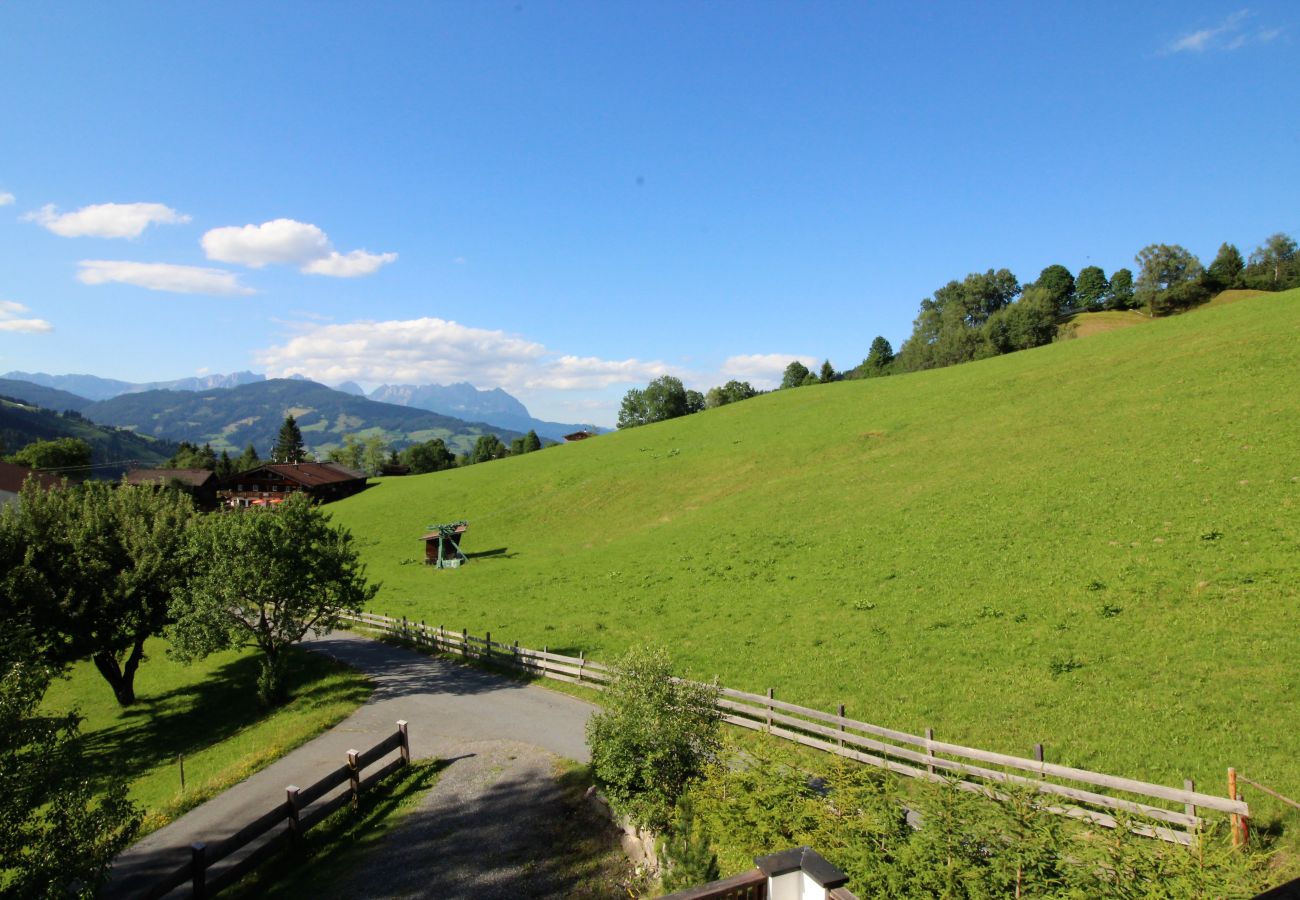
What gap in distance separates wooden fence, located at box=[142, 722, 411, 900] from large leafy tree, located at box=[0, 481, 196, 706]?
14645 mm

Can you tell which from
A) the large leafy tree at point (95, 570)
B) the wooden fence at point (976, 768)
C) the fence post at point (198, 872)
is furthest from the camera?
the large leafy tree at point (95, 570)

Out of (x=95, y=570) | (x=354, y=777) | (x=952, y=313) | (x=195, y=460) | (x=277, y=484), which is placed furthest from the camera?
(x=195, y=460)

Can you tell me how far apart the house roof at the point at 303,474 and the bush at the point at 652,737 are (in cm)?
8384

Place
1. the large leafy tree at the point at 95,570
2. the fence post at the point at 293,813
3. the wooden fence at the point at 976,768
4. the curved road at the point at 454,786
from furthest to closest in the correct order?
the large leafy tree at the point at 95,570, the fence post at the point at 293,813, the curved road at the point at 454,786, the wooden fence at the point at 976,768

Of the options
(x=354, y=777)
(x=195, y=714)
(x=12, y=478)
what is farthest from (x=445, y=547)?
(x=12, y=478)

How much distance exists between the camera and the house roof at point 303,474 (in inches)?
3359

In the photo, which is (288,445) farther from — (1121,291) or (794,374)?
(1121,291)

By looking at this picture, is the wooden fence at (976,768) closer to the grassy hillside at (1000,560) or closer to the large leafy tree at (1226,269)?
the grassy hillside at (1000,560)

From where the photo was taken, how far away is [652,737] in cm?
1167

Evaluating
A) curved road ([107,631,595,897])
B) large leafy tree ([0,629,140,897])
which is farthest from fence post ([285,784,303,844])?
large leafy tree ([0,629,140,897])

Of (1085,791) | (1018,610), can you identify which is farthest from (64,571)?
(1018,610)

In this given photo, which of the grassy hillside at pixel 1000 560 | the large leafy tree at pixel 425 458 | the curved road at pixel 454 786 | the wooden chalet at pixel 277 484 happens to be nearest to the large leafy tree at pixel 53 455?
the wooden chalet at pixel 277 484

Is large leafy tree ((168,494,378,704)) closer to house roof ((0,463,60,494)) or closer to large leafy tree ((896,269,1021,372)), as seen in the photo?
house roof ((0,463,60,494))

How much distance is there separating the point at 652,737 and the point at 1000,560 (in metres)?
17.7
